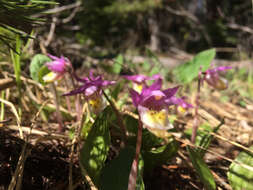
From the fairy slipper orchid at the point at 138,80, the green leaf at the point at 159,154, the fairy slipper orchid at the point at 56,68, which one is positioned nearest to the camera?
the green leaf at the point at 159,154

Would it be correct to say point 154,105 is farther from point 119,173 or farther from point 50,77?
point 50,77

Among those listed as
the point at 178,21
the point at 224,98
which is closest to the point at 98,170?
the point at 224,98

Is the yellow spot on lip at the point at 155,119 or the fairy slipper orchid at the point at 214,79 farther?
the fairy slipper orchid at the point at 214,79

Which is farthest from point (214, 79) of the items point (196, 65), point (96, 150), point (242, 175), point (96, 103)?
point (96, 150)

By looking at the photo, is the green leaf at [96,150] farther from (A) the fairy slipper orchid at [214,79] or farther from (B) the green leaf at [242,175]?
(A) the fairy slipper orchid at [214,79]

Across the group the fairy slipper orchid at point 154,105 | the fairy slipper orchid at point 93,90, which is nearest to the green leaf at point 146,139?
the fairy slipper orchid at point 93,90

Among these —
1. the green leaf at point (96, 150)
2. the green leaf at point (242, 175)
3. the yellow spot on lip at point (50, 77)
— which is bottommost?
the green leaf at point (242, 175)

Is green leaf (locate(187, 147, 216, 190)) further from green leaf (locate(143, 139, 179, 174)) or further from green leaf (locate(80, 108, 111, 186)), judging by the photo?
green leaf (locate(80, 108, 111, 186))
